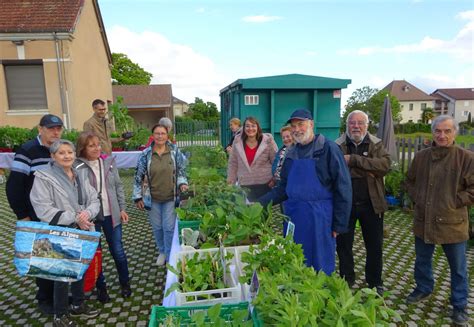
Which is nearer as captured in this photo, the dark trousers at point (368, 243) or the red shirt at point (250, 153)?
the dark trousers at point (368, 243)

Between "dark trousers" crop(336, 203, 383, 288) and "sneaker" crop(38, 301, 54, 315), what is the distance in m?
2.72

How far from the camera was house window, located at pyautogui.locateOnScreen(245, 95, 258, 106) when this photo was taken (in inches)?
264

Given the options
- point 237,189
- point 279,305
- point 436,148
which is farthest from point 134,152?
point 279,305

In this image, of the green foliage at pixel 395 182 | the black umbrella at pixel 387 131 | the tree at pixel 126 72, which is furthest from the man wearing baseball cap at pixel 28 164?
→ the tree at pixel 126 72

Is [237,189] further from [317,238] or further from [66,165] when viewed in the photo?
[66,165]

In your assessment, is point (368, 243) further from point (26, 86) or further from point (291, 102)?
point (26, 86)

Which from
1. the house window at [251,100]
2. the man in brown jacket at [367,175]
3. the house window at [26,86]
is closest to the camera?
the man in brown jacket at [367,175]

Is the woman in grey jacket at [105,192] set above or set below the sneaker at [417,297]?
above

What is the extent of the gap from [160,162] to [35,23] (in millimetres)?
10348

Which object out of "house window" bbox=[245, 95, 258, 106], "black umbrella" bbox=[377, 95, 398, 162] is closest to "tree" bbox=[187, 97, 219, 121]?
"house window" bbox=[245, 95, 258, 106]

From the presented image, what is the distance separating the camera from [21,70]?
429 inches

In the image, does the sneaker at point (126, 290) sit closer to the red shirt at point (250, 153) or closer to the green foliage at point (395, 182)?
the red shirt at point (250, 153)

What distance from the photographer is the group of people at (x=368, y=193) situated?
2.55 metres

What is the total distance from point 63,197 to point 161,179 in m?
1.16
